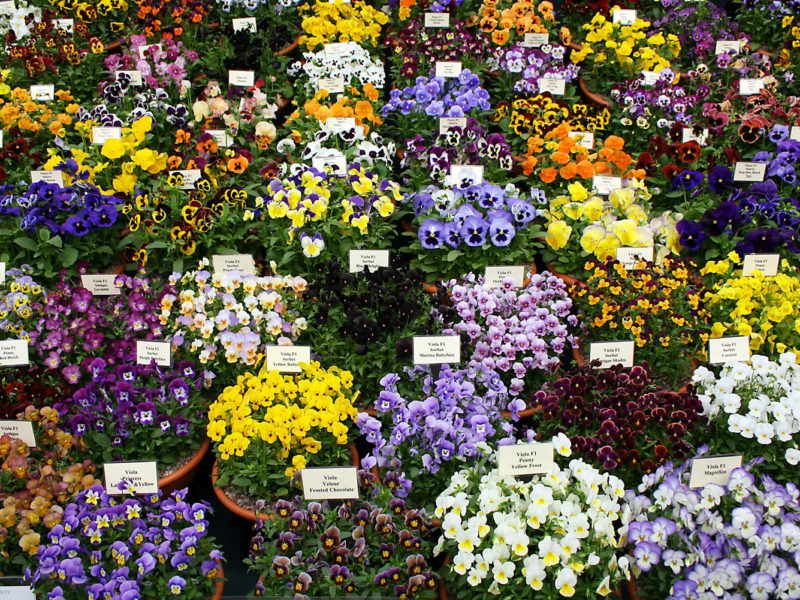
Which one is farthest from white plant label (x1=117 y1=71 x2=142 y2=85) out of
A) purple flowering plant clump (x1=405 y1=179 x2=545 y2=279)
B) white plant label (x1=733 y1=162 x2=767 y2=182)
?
white plant label (x1=733 y1=162 x2=767 y2=182)

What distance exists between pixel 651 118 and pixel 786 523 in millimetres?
3670

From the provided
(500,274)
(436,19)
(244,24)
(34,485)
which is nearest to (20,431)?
(34,485)

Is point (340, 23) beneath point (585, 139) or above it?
above

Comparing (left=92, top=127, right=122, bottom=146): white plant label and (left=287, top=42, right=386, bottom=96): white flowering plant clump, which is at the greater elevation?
(left=287, top=42, right=386, bottom=96): white flowering plant clump

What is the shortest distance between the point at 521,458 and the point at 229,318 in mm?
1775

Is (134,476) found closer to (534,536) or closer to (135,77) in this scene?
(534,536)

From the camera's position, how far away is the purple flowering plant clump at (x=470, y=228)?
4.15 m

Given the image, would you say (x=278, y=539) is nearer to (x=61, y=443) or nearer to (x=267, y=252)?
(x=61, y=443)

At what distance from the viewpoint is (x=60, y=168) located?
4.47m

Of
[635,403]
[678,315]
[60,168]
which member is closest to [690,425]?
[635,403]

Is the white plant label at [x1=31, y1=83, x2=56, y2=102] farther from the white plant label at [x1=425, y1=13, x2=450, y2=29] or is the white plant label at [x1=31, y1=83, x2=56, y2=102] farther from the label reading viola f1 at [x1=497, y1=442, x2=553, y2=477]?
the label reading viola f1 at [x1=497, y1=442, x2=553, y2=477]

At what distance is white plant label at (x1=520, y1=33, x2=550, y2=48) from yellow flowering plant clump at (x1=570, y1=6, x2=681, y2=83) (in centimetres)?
31

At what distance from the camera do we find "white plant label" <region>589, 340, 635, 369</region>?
3.46 metres

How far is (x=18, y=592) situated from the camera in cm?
248
